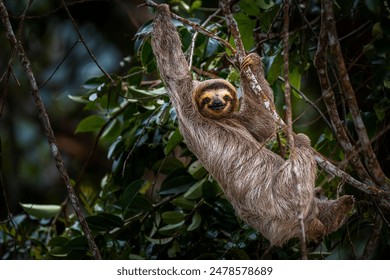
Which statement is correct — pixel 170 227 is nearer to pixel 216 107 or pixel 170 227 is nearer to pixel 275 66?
pixel 216 107

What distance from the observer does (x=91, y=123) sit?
8.19 m

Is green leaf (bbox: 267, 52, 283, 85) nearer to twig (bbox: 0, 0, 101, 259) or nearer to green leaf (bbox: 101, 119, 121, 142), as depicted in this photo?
green leaf (bbox: 101, 119, 121, 142)

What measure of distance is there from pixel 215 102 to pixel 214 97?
0.05 m

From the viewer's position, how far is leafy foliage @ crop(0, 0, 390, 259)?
21.9 feet

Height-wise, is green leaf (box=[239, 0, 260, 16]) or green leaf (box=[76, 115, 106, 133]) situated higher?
green leaf (box=[239, 0, 260, 16])

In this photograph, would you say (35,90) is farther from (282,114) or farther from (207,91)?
(282,114)

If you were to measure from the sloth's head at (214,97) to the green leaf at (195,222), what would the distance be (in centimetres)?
130

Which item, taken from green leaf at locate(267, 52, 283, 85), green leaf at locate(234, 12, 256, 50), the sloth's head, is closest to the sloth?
the sloth's head

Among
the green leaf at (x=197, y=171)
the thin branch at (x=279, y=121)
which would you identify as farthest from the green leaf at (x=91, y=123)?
the thin branch at (x=279, y=121)

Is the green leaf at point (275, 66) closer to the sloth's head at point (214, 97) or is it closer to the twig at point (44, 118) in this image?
the sloth's head at point (214, 97)

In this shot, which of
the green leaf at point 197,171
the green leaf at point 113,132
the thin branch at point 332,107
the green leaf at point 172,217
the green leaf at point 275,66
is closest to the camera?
the thin branch at point 332,107

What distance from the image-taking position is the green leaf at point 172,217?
22.6ft

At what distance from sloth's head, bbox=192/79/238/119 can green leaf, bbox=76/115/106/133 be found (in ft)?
7.42
